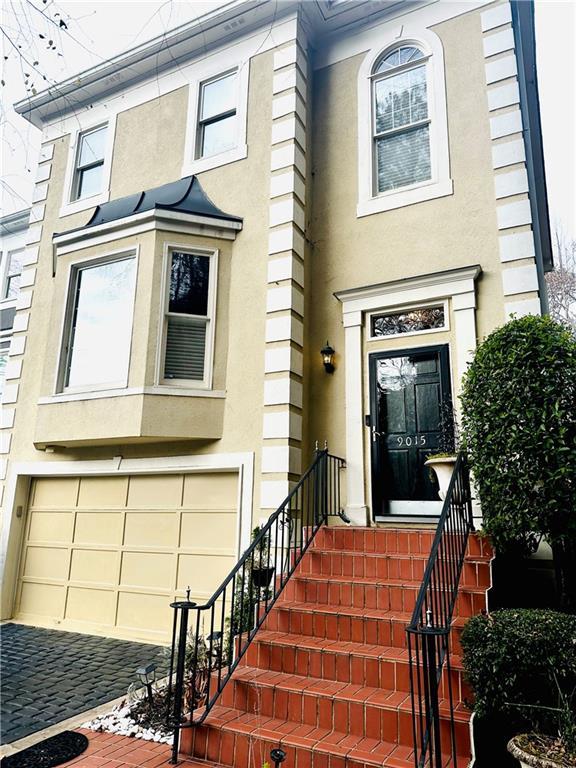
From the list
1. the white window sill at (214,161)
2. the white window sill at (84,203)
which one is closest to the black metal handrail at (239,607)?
the white window sill at (214,161)

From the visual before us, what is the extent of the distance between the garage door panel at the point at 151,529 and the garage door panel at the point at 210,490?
325 mm

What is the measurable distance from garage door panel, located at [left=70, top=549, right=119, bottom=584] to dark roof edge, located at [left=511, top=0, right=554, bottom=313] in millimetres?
6178

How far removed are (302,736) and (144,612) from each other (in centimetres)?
374

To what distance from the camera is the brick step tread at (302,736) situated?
305 cm

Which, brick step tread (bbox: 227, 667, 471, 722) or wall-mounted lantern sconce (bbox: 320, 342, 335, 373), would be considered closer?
brick step tread (bbox: 227, 667, 471, 722)

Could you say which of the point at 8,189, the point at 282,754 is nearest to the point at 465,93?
the point at 8,189

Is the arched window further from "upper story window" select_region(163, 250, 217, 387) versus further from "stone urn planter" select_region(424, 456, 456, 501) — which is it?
"stone urn planter" select_region(424, 456, 456, 501)

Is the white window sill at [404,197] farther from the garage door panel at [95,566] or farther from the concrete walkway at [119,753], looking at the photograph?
the concrete walkway at [119,753]

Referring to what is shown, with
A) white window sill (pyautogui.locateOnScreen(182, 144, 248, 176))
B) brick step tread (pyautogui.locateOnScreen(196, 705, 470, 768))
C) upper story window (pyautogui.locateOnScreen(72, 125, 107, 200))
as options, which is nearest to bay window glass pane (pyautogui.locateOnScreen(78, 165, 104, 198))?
upper story window (pyautogui.locateOnScreen(72, 125, 107, 200))

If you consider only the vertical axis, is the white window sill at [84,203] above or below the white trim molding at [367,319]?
above

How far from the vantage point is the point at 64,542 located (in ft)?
24.0

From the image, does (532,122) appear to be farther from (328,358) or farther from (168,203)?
(168,203)

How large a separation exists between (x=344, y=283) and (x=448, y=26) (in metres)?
3.61

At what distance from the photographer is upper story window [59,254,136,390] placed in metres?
6.90
